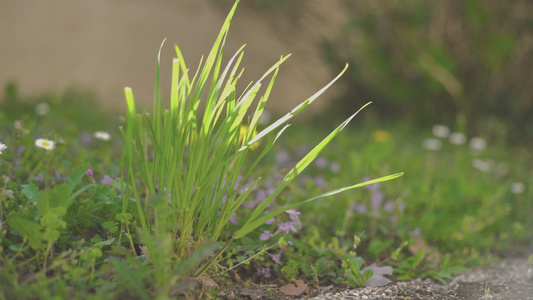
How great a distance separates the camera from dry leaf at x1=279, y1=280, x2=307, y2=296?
5.22 feet

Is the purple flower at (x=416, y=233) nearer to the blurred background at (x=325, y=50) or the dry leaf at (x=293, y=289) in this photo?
the dry leaf at (x=293, y=289)

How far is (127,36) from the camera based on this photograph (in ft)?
18.3

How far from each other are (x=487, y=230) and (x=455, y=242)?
38 cm

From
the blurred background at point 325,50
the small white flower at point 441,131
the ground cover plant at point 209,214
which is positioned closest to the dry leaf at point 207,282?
the ground cover plant at point 209,214

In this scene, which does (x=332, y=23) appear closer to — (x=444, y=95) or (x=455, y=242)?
(x=444, y=95)

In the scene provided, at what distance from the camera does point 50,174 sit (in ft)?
6.29

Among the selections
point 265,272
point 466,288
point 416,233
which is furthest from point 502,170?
point 265,272

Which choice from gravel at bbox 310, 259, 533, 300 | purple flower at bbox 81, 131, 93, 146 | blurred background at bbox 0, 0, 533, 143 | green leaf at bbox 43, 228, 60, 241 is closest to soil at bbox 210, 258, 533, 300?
gravel at bbox 310, 259, 533, 300

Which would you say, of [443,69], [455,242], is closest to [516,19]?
[443,69]

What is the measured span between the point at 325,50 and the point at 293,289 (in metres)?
3.60

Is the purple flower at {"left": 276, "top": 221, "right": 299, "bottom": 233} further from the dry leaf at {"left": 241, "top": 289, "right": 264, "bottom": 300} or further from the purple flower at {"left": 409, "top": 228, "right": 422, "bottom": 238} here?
the purple flower at {"left": 409, "top": 228, "right": 422, "bottom": 238}

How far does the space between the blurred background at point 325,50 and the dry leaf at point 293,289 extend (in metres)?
2.53

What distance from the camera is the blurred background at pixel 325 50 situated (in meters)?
4.42

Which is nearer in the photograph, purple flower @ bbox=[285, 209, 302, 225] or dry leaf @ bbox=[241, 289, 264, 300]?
dry leaf @ bbox=[241, 289, 264, 300]
